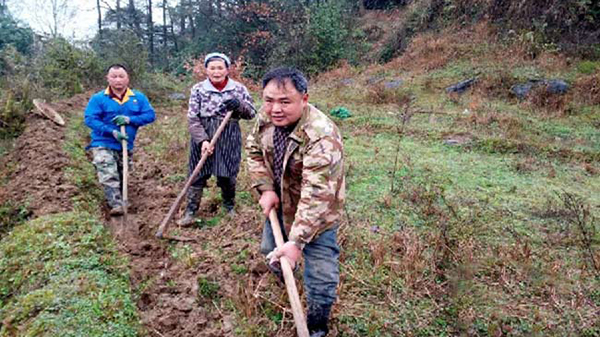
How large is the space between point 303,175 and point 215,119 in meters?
2.27

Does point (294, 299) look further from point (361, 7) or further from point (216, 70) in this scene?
point (361, 7)

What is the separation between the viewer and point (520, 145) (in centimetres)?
764

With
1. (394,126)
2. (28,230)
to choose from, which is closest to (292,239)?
(28,230)

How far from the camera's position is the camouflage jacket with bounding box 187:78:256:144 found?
170 inches

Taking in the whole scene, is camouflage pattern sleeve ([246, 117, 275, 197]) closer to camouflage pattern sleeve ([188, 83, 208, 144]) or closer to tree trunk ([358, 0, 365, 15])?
camouflage pattern sleeve ([188, 83, 208, 144])

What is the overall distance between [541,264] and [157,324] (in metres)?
2.92

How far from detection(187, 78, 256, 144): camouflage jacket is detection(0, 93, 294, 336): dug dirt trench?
0.96 meters

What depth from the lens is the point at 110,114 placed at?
16.0 ft

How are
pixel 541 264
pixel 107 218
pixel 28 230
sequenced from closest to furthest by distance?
pixel 541 264, pixel 28 230, pixel 107 218

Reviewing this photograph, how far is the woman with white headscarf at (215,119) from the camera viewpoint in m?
4.24

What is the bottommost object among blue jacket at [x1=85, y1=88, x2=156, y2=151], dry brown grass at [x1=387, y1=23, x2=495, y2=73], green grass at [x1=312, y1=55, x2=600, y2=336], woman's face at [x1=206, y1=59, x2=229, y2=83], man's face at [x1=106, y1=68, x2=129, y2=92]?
green grass at [x1=312, y1=55, x2=600, y2=336]

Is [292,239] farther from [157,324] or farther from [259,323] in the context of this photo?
[157,324]

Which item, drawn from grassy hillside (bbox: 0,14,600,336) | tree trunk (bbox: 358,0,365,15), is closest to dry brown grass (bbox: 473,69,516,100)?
grassy hillside (bbox: 0,14,600,336)

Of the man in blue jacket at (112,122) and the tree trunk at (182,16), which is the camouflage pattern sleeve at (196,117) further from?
the tree trunk at (182,16)
